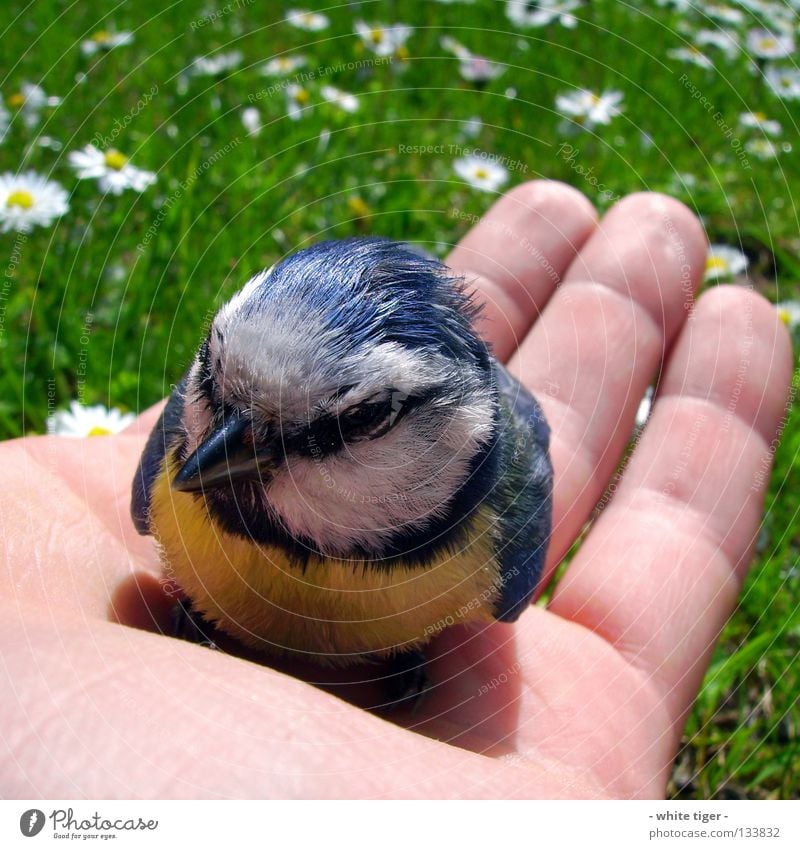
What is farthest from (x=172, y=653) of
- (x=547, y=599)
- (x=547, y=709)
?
(x=547, y=599)

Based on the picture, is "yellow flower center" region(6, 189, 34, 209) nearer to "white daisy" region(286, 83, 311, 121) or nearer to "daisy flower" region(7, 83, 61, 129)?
"daisy flower" region(7, 83, 61, 129)

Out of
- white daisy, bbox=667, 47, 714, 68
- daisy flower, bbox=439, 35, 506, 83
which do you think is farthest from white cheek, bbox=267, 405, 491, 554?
white daisy, bbox=667, 47, 714, 68

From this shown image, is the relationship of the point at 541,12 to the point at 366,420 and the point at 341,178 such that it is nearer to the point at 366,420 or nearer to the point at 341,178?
the point at 341,178

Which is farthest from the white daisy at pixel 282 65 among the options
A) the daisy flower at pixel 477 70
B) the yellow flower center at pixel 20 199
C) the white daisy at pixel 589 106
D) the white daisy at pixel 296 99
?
the yellow flower center at pixel 20 199

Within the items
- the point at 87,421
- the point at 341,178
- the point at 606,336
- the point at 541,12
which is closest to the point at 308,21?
the point at 541,12

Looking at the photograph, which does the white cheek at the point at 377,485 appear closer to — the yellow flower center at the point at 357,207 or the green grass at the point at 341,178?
the green grass at the point at 341,178
